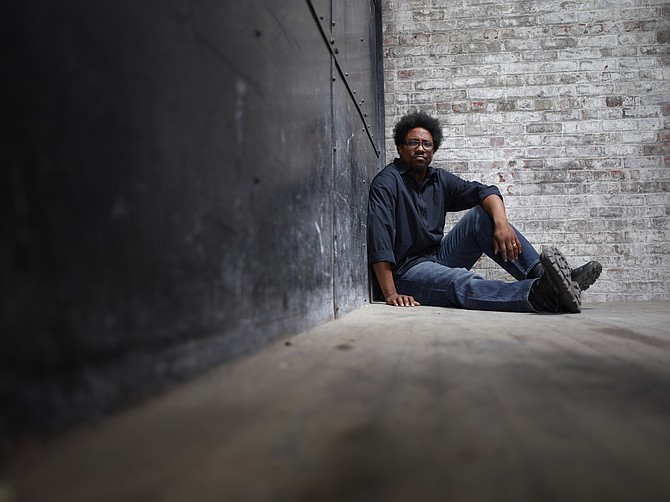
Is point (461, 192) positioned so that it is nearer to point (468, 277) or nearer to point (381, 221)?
point (381, 221)

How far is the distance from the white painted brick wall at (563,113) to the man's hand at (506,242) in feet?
3.85

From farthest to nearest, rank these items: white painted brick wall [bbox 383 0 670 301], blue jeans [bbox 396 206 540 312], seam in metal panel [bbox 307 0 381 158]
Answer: white painted brick wall [bbox 383 0 670 301]
blue jeans [bbox 396 206 540 312]
seam in metal panel [bbox 307 0 381 158]

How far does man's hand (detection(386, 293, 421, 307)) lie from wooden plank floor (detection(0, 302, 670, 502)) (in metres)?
1.56

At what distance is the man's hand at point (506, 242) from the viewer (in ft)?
8.59

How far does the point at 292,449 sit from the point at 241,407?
0.16 m

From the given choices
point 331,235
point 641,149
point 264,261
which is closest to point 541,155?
point 641,149

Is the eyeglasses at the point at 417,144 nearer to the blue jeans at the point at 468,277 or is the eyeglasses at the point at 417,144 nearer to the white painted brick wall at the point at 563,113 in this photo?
the blue jeans at the point at 468,277

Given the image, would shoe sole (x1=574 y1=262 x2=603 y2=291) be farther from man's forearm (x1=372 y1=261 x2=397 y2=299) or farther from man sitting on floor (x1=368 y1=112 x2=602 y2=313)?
man's forearm (x1=372 y1=261 x2=397 y2=299)

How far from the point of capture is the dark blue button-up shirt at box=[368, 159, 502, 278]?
8.99 ft

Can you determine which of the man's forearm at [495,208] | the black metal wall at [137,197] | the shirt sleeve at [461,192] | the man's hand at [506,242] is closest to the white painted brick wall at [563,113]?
the shirt sleeve at [461,192]

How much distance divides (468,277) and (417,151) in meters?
0.94

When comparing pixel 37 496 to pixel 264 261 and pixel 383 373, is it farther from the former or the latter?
pixel 264 261

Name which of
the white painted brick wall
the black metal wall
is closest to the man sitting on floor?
the white painted brick wall

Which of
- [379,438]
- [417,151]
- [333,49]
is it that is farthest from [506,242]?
[379,438]
